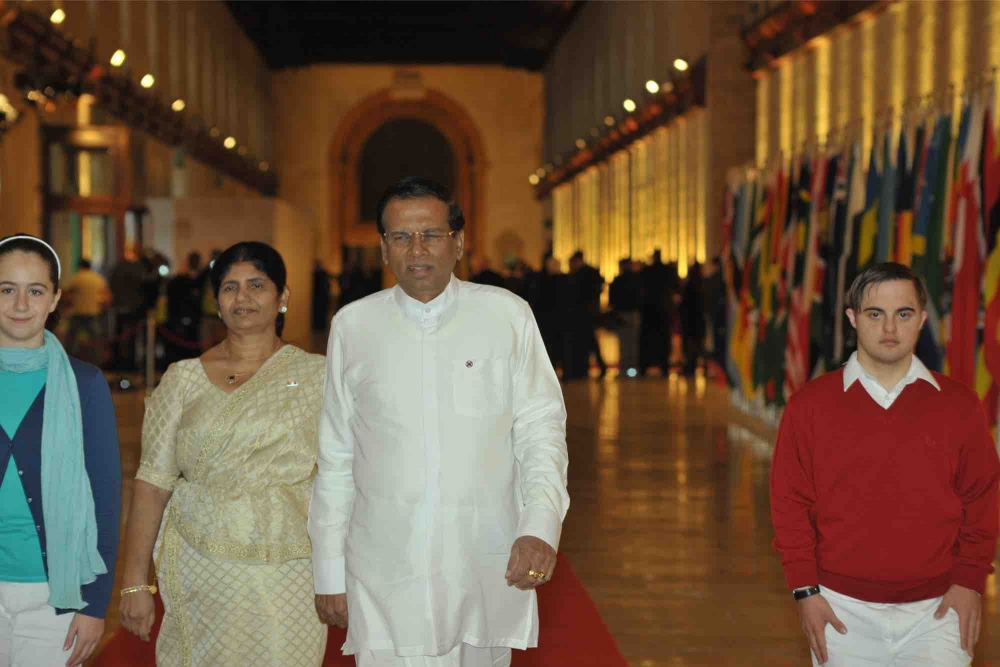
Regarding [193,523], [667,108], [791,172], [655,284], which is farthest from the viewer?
[667,108]

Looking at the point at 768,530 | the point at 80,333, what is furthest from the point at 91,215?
the point at 768,530

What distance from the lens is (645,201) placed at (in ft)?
87.8

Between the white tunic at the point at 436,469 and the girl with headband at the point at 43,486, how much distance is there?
1.62ft

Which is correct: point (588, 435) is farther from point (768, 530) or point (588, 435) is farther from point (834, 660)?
point (834, 660)

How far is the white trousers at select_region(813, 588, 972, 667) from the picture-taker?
316 centimetres

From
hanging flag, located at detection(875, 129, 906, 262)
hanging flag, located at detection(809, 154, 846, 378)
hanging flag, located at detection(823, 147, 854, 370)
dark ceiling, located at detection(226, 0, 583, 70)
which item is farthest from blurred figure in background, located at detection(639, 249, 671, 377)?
dark ceiling, located at detection(226, 0, 583, 70)

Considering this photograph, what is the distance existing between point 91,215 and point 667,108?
8.99 m

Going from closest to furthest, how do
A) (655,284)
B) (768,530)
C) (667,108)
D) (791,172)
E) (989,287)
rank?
(989,287), (768,530), (791,172), (655,284), (667,108)

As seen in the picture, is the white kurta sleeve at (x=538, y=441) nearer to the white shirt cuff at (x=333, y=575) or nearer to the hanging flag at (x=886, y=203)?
the white shirt cuff at (x=333, y=575)

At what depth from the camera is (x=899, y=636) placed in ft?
10.4

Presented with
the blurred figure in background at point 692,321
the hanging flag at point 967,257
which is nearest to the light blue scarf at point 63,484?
the hanging flag at point 967,257

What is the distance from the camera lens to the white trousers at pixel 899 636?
3.16m

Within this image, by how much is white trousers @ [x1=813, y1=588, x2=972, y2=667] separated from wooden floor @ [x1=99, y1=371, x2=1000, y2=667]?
2291 mm

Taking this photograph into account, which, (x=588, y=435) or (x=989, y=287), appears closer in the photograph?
(x=989, y=287)
